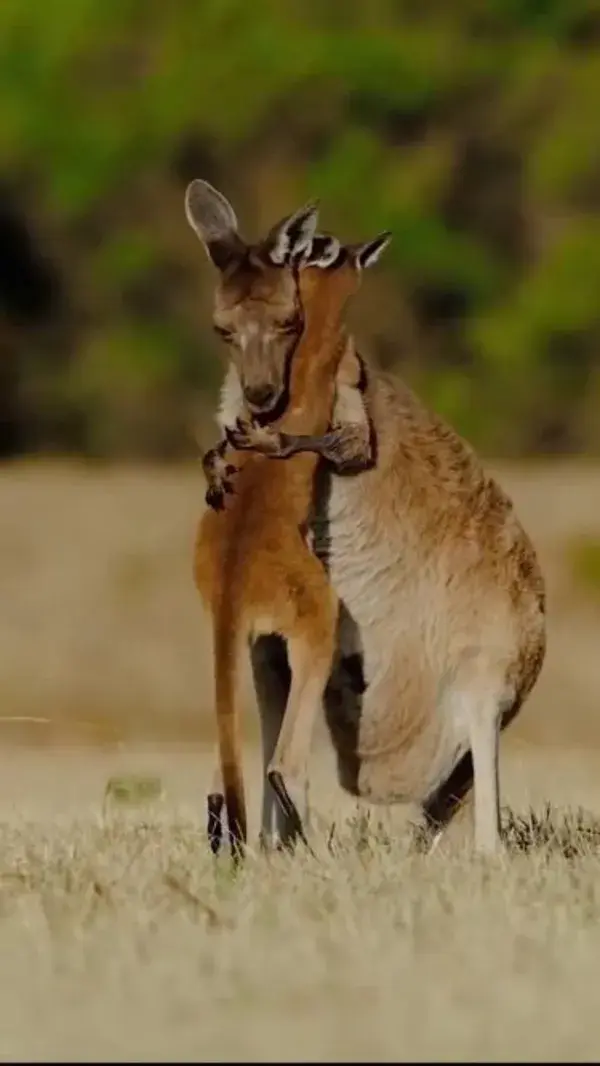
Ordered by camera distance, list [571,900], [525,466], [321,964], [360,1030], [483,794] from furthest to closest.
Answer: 1. [525,466]
2. [483,794]
3. [571,900]
4. [321,964]
5. [360,1030]

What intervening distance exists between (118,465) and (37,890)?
572 centimetres

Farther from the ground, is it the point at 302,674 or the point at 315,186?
the point at 315,186

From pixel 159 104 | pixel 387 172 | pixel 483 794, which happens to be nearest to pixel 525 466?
pixel 387 172

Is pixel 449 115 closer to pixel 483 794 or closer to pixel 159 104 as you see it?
pixel 159 104

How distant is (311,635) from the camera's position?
3092 mm

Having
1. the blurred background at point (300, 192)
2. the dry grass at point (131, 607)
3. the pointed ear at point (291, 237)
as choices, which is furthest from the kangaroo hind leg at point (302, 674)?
the blurred background at point (300, 192)

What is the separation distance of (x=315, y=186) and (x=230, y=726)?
625 centimetres

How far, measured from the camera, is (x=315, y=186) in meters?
9.10

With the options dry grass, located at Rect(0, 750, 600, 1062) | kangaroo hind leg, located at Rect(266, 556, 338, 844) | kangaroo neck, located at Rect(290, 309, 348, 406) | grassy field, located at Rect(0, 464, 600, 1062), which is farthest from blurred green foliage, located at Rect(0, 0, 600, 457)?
kangaroo hind leg, located at Rect(266, 556, 338, 844)

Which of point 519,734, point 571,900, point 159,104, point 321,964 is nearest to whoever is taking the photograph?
point 321,964

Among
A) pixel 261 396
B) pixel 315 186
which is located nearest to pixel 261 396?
pixel 261 396

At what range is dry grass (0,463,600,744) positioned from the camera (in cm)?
733

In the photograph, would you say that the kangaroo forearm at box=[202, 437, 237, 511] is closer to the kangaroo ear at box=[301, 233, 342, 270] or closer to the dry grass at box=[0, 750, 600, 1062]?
the kangaroo ear at box=[301, 233, 342, 270]

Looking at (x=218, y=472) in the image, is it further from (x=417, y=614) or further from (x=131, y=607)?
(x=131, y=607)
